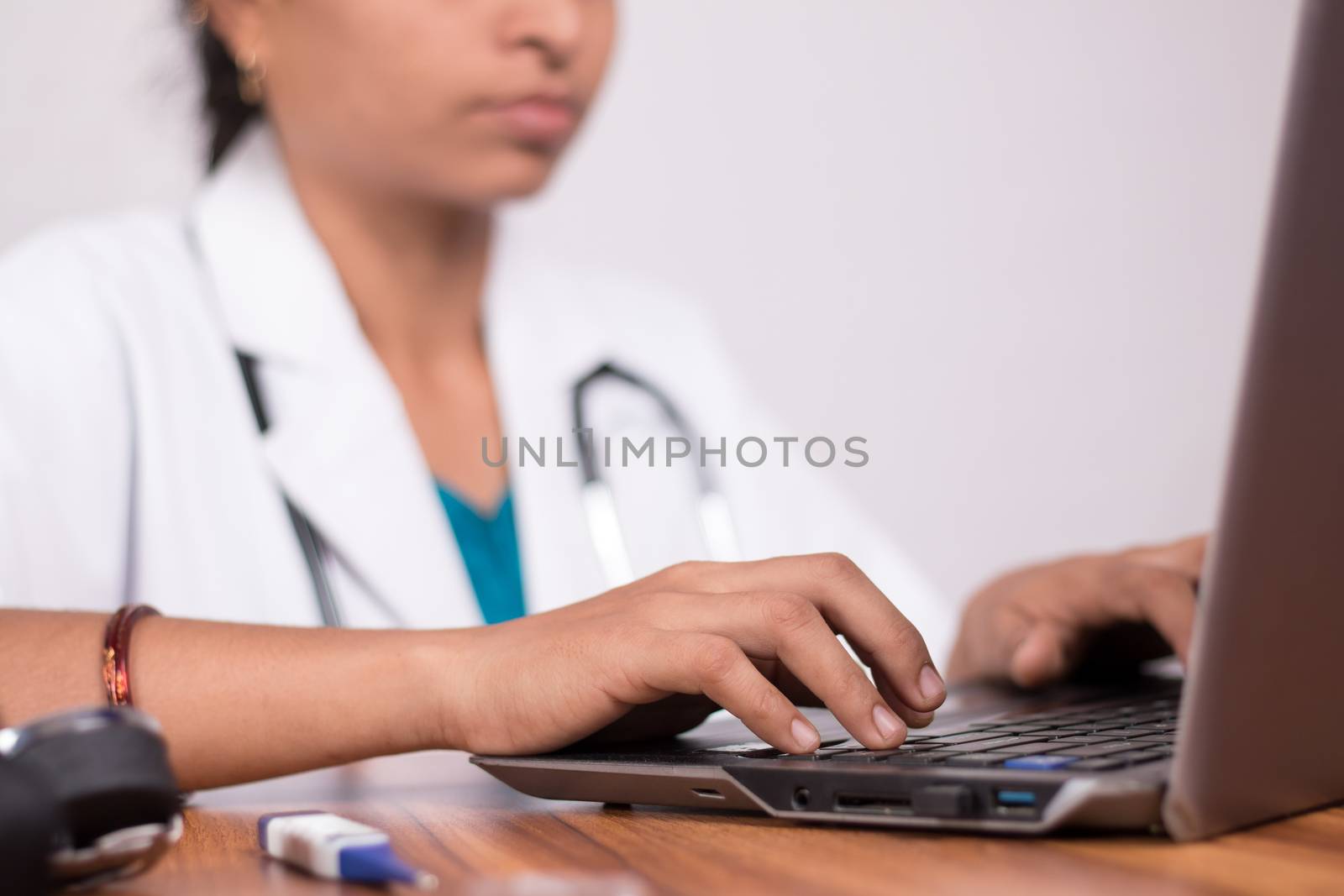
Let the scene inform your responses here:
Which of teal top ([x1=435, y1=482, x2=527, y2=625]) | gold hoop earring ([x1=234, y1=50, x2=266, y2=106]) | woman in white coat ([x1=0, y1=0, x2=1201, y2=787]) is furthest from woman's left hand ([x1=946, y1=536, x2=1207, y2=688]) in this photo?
gold hoop earring ([x1=234, y1=50, x2=266, y2=106])

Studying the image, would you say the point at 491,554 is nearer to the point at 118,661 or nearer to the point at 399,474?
the point at 399,474

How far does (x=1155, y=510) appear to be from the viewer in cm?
A: 196

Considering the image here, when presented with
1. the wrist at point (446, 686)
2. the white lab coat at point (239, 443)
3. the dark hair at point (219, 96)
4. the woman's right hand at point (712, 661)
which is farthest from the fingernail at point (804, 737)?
the dark hair at point (219, 96)

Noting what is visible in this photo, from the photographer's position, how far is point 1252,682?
0.30 metres

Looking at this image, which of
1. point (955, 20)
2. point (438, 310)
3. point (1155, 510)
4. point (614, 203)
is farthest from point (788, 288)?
point (438, 310)

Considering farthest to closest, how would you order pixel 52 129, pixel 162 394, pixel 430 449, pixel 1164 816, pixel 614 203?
pixel 614 203
pixel 52 129
pixel 430 449
pixel 162 394
pixel 1164 816

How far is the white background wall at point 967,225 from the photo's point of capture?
190 centimetres

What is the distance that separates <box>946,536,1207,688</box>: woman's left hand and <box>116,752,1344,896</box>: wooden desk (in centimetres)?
26

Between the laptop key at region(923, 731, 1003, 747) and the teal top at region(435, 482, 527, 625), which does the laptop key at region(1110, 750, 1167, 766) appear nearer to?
the laptop key at region(923, 731, 1003, 747)

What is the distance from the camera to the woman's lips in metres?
0.99

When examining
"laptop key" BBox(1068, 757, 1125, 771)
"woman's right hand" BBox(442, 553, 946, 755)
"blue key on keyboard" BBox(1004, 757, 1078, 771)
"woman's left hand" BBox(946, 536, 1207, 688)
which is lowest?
"woman's left hand" BBox(946, 536, 1207, 688)

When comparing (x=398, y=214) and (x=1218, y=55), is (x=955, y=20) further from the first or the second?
(x=398, y=214)

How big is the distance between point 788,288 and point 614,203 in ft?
0.99

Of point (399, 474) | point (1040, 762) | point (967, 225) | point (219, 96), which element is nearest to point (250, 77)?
point (219, 96)
